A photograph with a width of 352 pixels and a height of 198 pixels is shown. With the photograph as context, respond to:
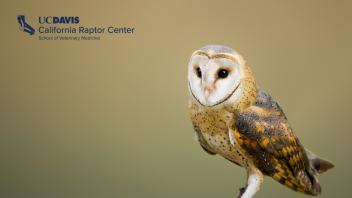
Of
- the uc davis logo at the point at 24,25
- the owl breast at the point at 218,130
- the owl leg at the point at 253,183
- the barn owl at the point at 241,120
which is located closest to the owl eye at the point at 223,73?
the barn owl at the point at 241,120

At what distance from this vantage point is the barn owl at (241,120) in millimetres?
1794

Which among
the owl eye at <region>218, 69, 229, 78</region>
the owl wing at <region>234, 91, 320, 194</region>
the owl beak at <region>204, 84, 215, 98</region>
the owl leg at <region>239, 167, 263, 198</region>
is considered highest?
the owl eye at <region>218, 69, 229, 78</region>

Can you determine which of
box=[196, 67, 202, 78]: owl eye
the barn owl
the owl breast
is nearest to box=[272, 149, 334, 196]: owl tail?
the barn owl

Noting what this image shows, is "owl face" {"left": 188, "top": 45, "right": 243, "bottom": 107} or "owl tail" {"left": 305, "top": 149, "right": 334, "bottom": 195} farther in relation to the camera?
"owl tail" {"left": 305, "top": 149, "right": 334, "bottom": 195}

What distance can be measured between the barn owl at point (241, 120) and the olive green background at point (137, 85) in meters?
0.66

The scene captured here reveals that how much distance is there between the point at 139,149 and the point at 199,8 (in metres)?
0.74

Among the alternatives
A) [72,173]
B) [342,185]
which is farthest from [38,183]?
[342,185]

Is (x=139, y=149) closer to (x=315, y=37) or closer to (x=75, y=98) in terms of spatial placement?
(x=75, y=98)

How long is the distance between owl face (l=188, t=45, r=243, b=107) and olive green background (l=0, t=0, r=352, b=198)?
0.74 meters

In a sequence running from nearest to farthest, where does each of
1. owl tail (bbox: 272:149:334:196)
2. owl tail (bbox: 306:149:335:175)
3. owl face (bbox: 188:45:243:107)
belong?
owl face (bbox: 188:45:243:107)
owl tail (bbox: 272:149:334:196)
owl tail (bbox: 306:149:335:175)

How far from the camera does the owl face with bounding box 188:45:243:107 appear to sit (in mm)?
1775

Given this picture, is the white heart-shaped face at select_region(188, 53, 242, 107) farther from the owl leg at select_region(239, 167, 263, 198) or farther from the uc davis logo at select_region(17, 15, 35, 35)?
the uc davis logo at select_region(17, 15, 35, 35)

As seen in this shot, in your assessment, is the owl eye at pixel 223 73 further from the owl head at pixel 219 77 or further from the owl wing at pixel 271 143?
the owl wing at pixel 271 143

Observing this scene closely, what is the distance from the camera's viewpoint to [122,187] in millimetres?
2654
